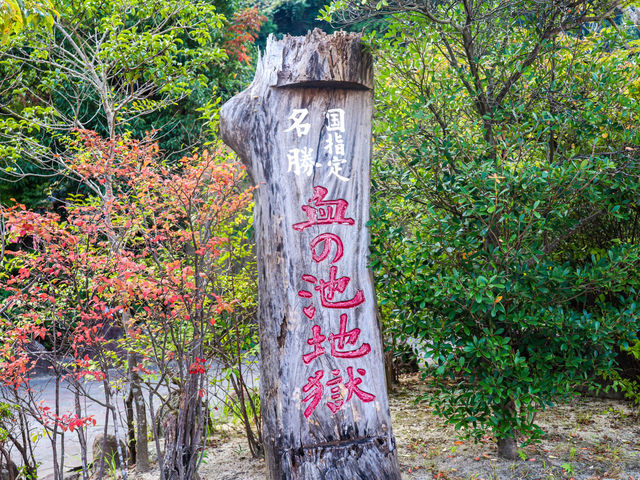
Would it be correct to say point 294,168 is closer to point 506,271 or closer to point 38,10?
point 506,271

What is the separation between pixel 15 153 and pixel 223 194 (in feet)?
8.64

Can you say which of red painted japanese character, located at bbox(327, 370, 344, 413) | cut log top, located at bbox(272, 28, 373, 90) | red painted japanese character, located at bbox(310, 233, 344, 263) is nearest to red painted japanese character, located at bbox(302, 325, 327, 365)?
red painted japanese character, located at bbox(327, 370, 344, 413)

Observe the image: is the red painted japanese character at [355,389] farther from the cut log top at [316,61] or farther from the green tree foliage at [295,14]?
the green tree foliage at [295,14]

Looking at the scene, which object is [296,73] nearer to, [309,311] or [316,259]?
[316,259]

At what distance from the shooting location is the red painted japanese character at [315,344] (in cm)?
311

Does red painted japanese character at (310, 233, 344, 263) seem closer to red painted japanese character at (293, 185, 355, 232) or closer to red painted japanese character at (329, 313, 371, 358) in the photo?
red painted japanese character at (293, 185, 355, 232)

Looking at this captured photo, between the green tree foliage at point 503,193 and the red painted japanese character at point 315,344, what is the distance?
1.75 ft

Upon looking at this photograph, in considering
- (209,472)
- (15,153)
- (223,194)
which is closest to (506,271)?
(223,194)

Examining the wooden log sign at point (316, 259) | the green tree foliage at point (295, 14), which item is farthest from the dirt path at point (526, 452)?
the green tree foliage at point (295, 14)

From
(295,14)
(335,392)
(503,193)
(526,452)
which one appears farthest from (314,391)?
(295,14)

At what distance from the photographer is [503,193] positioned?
3.11 m

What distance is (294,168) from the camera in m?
3.26

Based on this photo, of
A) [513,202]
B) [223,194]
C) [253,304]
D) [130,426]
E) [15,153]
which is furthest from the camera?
[15,153]

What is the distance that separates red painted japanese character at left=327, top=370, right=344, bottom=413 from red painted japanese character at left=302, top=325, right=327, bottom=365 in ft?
0.45
